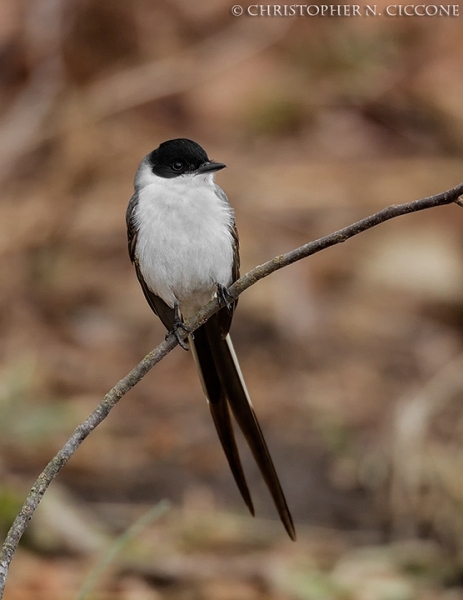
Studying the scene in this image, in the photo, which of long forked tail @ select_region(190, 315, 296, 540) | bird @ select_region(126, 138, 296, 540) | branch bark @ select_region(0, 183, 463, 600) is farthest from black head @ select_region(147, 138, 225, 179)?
branch bark @ select_region(0, 183, 463, 600)

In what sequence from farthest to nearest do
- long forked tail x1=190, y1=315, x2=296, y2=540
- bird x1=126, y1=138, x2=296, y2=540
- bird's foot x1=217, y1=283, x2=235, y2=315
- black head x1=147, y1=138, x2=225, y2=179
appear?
black head x1=147, y1=138, x2=225, y2=179 → bird x1=126, y1=138, x2=296, y2=540 → bird's foot x1=217, y1=283, x2=235, y2=315 → long forked tail x1=190, y1=315, x2=296, y2=540

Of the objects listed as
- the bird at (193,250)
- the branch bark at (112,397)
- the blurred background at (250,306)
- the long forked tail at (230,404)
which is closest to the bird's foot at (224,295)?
the bird at (193,250)

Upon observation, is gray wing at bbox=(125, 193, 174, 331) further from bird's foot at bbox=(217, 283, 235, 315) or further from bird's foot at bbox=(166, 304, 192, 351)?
bird's foot at bbox=(217, 283, 235, 315)

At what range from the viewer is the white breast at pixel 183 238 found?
8.73ft

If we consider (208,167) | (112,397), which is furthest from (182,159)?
(112,397)

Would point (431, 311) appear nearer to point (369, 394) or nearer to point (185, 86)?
point (369, 394)

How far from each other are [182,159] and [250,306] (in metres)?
2.81

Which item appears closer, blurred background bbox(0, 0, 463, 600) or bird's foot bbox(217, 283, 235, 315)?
bird's foot bbox(217, 283, 235, 315)

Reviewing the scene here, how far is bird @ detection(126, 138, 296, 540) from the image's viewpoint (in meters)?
2.65

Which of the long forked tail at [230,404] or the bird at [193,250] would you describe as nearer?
the long forked tail at [230,404]

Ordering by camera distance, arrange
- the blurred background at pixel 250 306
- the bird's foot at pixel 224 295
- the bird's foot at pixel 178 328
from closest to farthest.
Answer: the bird's foot at pixel 224 295 < the bird's foot at pixel 178 328 < the blurred background at pixel 250 306

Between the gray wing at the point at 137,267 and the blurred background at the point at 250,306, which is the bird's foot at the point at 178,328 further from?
the blurred background at the point at 250,306

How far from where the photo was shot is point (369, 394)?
197 inches

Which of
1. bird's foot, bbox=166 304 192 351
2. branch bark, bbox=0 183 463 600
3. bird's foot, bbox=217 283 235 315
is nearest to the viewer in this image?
branch bark, bbox=0 183 463 600
